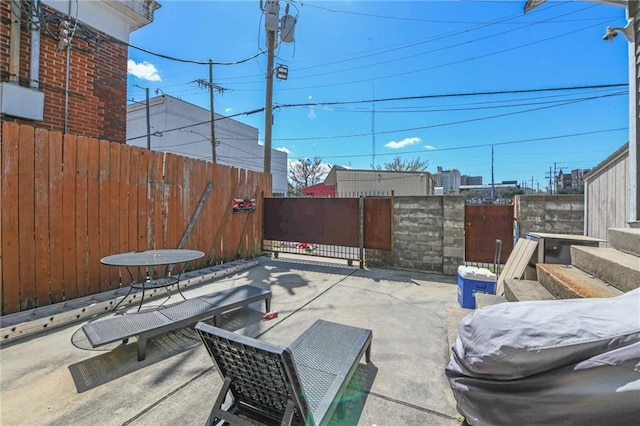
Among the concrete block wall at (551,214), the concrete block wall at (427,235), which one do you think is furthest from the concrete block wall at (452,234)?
the concrete block wall at (551,214)

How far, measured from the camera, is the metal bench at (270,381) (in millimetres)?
1266

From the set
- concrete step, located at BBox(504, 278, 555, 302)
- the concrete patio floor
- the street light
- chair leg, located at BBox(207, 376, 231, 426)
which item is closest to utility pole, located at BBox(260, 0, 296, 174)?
the concrete patio floor

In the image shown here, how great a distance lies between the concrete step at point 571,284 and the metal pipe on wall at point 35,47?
688 centimetres

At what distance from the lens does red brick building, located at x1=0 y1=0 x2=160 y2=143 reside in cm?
395

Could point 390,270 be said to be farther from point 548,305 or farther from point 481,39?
point 481,39

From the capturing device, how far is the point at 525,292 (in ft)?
9.18

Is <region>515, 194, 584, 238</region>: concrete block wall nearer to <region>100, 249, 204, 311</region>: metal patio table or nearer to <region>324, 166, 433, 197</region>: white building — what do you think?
<region>100, 249, 204, 311</region>: metal patio table

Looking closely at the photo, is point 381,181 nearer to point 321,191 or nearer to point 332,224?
point 321,191

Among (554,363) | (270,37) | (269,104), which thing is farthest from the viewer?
(270,37)

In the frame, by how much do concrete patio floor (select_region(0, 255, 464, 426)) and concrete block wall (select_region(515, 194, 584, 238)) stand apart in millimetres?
2286

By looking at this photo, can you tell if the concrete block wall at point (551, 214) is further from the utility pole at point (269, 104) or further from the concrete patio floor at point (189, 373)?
the utility pole at point (269, 104)

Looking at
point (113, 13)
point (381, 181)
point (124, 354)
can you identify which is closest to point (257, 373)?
point (124, 354)

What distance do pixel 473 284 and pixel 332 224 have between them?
3.64 m

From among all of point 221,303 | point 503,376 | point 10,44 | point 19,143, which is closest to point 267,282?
point 221,303
